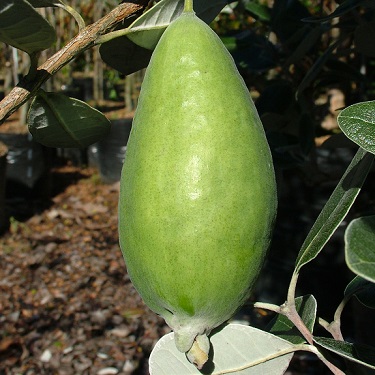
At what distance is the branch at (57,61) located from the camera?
1.72ft

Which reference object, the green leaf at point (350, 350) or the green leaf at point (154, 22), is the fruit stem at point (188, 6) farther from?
the green leaf at point (350, 350)

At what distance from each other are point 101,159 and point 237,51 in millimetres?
3764

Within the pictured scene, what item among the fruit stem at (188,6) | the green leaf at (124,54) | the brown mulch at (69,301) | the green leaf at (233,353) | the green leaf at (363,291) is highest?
the fruit stem at (188,6)

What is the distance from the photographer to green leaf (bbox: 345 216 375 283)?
0.44m

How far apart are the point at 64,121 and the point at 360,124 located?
1.04 ft

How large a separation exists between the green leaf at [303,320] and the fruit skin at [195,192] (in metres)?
0.15

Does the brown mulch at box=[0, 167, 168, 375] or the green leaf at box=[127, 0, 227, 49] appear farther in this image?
the brown mulch at box=[0, 167, 168, 375]

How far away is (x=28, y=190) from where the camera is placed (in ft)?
14.9

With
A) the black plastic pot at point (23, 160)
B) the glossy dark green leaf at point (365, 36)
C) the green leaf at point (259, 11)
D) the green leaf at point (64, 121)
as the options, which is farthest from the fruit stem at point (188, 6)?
the black plastic pot at point (23, 160)

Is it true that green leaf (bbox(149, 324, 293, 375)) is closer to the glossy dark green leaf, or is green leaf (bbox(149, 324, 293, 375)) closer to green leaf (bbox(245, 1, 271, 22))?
the glossy dark green leaf

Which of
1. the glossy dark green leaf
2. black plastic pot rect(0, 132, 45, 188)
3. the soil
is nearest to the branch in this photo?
the glossy dark green leaf

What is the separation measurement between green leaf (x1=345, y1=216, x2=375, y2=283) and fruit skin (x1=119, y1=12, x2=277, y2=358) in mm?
68

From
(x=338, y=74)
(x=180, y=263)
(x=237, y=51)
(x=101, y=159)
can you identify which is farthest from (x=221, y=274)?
(x=101, y=159)

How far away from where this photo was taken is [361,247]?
1.52 ft
